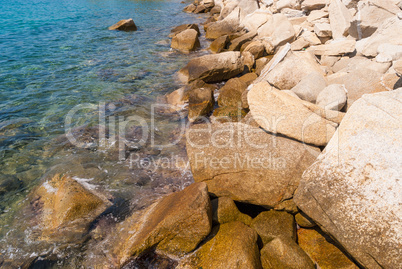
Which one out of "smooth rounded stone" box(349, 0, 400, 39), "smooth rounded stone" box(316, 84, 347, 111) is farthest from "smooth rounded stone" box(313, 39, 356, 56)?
"smooth rounded stone" box(316, 84, 347, 111)

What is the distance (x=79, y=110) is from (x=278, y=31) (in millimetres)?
8976

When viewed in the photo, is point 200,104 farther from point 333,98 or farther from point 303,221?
point 303,221

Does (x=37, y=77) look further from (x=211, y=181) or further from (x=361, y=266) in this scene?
(x=361, y=266)

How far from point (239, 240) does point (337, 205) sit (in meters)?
1.37

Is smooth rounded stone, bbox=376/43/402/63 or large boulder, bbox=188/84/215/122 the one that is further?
large boulder, bbox=188/84/215/122

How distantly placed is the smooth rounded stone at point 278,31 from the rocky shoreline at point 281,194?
4.12m

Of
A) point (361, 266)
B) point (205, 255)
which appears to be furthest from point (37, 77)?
point (361, 266)

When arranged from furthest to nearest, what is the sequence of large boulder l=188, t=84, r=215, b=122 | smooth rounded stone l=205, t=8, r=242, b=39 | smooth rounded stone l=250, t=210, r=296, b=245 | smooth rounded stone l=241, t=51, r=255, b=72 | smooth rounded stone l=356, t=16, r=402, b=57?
1. smooth rounded stone l=205, t=8, r=242, b=39
2. smooth rounded stone l=241, t=51, r=255, b=72
3. large boulder l=188, t=84, r=215, b=122
4. smooth rounded stone l=356, t=16, r=402, b=57
5. smooth rounded stone l=250, t=210, r=296, b=245

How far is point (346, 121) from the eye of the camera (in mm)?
3371

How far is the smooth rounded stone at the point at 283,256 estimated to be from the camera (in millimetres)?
3039

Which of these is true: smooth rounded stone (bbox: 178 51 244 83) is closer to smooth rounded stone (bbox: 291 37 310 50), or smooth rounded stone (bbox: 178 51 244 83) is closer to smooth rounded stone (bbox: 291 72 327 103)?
smooth rounded stone (bbox: 291 37 310 50)

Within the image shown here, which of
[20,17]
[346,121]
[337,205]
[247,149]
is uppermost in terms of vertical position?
[346,121]

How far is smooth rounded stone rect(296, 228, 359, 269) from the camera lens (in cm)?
317

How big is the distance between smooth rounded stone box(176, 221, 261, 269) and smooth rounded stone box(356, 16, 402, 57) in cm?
623
